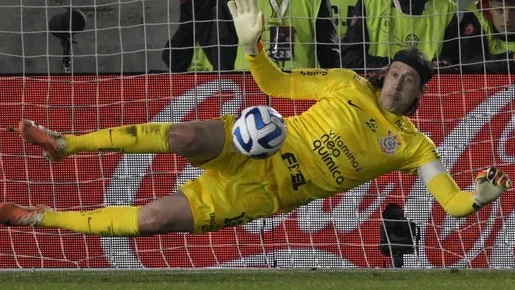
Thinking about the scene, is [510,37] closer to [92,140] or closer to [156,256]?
[156,256]

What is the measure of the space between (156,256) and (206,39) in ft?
5.50

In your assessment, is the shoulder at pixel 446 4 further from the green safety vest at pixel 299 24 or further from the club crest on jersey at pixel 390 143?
the club crest on jersey at pixel 390 143

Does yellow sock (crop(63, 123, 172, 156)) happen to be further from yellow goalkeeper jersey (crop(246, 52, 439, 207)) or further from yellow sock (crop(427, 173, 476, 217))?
yellow sock (crop(427, 173, 476, 217))

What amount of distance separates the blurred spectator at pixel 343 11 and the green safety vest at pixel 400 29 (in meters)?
0.17

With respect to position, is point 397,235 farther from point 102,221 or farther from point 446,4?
point 102,221

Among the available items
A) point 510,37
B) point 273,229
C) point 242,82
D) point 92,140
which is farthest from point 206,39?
point 92,140

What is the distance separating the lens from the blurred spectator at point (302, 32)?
1104cm

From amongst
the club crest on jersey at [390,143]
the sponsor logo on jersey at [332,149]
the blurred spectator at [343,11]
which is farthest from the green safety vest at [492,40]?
the sponsor logo on jersey at [332,149]

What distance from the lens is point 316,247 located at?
1078cm

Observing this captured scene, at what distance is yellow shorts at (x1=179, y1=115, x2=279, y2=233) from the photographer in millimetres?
8305

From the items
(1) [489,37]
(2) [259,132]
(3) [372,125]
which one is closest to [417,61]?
(3) [372,125]

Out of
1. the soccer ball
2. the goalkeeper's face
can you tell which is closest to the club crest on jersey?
the goalkeeper's face

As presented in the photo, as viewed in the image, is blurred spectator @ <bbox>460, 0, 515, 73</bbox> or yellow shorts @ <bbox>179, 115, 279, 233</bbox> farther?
blurred spectator @ <bbox>460, 0, 515, 73</bbox>

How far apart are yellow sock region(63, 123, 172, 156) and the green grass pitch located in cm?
112
